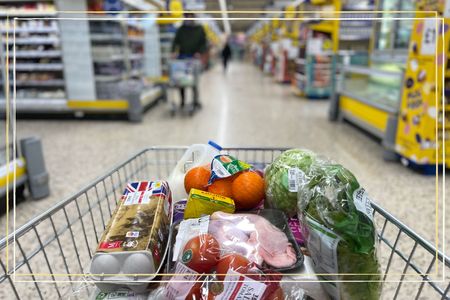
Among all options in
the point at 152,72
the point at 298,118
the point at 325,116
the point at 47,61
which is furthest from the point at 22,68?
the point at 325,116

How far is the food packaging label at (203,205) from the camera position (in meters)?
0.94

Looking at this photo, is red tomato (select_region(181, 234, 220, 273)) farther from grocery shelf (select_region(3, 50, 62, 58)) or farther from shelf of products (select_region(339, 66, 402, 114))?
grocery shelf (select_region(3, 50, 62, 58))

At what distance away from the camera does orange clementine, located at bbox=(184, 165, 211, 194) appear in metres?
1.06

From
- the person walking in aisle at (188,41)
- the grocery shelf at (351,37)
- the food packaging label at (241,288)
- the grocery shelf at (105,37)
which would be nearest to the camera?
the food packaging label at (241,288)

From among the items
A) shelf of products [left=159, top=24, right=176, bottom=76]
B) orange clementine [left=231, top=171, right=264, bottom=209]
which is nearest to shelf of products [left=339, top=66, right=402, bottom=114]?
orange clementine [left=231, top=171, right=264, bottom=209]

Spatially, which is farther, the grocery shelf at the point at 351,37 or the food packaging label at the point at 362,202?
the grocery shelf at the point at 351,37

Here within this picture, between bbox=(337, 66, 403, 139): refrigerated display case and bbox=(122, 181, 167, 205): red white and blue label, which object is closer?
bbox=(122, 181, 167, 205): red white and blue label

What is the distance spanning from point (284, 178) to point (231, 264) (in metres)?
0.35

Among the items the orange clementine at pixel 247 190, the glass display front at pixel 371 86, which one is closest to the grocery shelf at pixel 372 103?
the glass display front at pixel 371 86

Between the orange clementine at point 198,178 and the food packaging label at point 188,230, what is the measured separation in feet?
0.54

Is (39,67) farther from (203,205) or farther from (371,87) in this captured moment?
(203,205)

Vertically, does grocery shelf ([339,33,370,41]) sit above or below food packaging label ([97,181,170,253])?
above

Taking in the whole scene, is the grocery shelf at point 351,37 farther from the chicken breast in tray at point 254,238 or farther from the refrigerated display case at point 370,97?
the chicken breast in tray at point 254,238

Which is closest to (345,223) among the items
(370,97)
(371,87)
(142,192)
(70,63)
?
(142,192)
